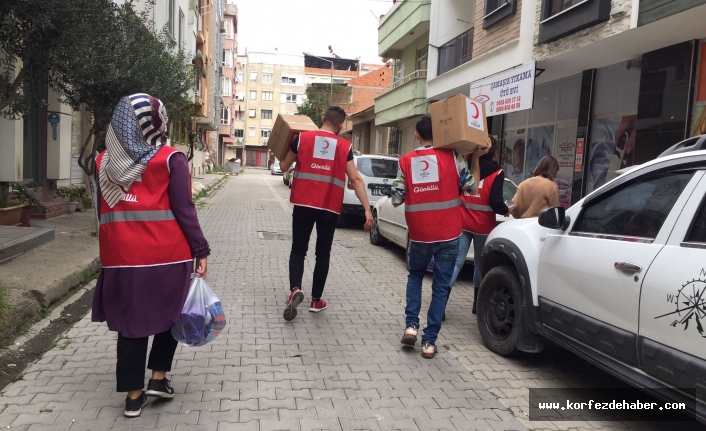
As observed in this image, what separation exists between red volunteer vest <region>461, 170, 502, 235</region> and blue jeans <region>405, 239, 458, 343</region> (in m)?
0.97

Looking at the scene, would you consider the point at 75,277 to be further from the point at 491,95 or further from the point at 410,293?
the point at 491,95

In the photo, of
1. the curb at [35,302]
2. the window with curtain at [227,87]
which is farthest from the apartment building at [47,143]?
the window with curtain at [227,87]

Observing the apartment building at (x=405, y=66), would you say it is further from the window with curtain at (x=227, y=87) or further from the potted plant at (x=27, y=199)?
the window with curtain at (x=227, y=87)

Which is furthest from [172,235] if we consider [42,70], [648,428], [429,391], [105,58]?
[105,58]

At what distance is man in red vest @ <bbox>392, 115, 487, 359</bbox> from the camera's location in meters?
4.39

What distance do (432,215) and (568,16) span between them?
23.2ft

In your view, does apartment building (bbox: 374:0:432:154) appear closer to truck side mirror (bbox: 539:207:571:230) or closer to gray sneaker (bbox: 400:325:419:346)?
gray sneaker (bbox: 400:325:419:346)

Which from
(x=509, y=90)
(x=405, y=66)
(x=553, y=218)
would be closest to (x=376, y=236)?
(x=509, y=90)

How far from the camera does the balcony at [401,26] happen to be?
1830 centimetres

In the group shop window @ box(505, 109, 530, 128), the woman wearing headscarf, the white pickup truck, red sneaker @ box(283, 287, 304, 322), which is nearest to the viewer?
the white pickup truck

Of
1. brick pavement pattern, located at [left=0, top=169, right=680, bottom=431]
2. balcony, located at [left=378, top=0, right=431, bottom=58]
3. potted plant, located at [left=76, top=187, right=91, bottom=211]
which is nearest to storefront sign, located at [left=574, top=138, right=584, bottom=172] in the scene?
brick pavement pattern, located at [left=0, top=169, right=680, bottom=431]

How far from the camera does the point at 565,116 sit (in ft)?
39.2

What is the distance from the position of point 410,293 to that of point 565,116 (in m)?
8.86

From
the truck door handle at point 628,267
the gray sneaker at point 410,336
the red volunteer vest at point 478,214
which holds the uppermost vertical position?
the red volunteer vest at point 478,214
